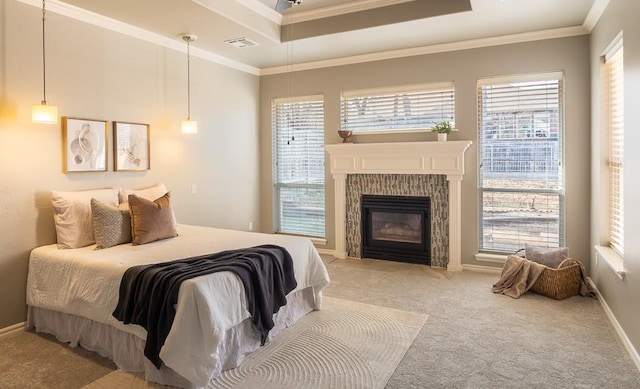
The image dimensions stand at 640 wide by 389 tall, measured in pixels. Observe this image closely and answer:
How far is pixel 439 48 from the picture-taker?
5.11 metres

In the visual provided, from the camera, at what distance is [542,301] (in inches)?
155

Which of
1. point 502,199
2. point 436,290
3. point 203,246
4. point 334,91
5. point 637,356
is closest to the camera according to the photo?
point 637,356

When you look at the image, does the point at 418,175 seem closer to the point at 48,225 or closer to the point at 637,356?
the point at 637,356

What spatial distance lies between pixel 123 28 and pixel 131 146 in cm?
117

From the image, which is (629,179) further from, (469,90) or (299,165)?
(299,165)

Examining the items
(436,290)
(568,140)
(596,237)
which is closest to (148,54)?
(436,290)

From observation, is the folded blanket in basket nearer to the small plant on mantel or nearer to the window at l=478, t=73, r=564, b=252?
the window at l=478, t=73, r=564, b=252

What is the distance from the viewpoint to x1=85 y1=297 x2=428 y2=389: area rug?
261 cm

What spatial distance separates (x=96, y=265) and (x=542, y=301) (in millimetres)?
3838

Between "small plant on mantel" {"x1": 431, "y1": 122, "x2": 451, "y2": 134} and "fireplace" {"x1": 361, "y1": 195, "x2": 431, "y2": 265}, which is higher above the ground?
"small plant on mantel" {"x1": 431, "y1": 122, "x2": 451, "y2": 134}

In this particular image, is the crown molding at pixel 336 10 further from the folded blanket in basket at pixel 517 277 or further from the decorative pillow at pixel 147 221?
the folded blanket in basket at pixel 517 277

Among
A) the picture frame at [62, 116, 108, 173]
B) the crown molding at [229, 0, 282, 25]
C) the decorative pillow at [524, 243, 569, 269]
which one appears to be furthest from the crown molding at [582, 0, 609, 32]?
the picture frame at [62, 116, 108, 173]

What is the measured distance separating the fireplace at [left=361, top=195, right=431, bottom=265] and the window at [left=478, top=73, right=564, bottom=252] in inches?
27.6

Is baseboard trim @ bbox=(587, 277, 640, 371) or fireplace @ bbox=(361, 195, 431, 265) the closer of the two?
baseboard trim @ bbox=(587, 277, 640, 371)
